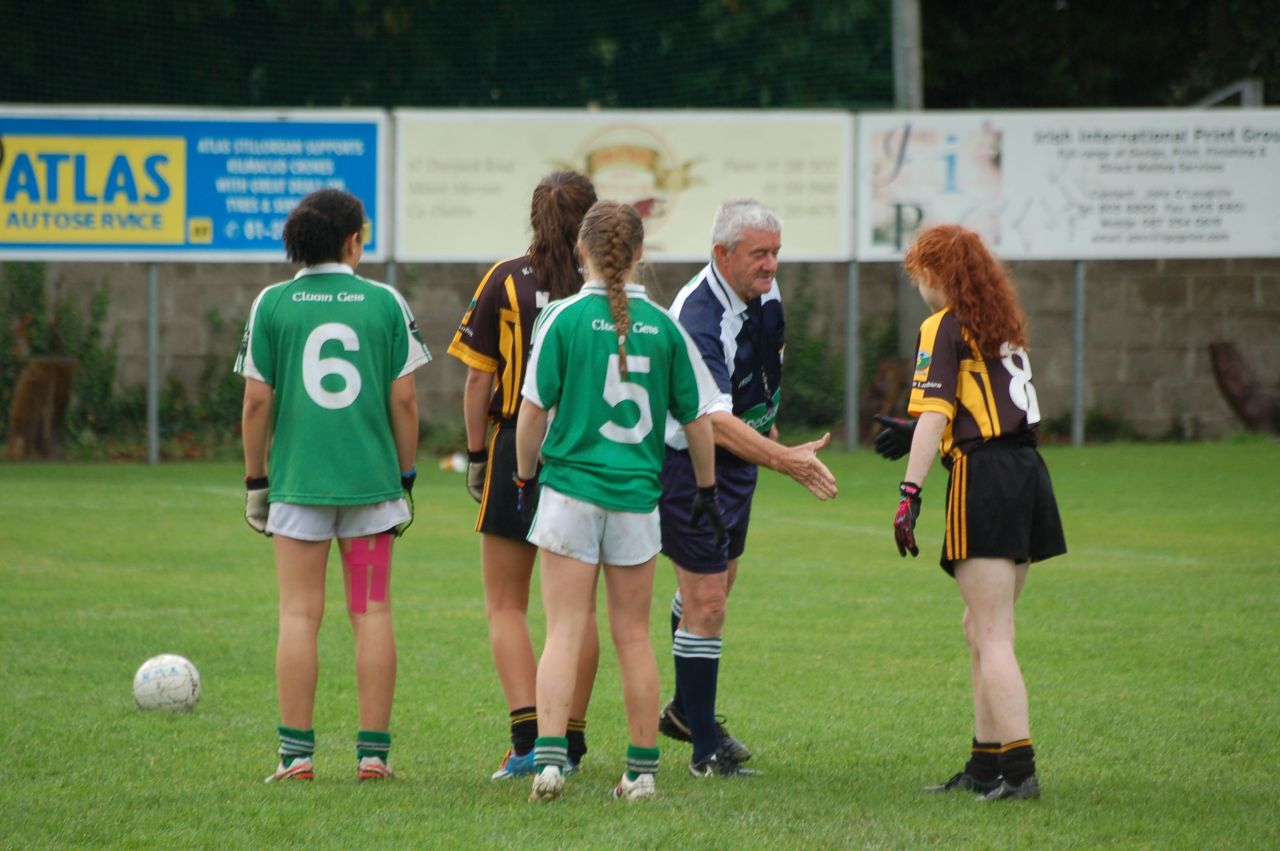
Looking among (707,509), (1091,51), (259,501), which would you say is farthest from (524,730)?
(1091,51)

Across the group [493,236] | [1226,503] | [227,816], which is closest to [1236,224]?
[1226,503]

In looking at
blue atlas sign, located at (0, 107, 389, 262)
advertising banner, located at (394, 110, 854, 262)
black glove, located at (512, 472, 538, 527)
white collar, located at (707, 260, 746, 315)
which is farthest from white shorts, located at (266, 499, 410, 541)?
advertising banner, located at (394, 110, 854, 262)

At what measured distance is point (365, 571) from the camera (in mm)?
5805

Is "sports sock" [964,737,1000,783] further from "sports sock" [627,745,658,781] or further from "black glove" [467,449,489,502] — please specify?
"black glove" [467,449,489,502]

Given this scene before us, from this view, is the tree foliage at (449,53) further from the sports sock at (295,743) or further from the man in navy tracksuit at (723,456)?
the sports sock at (295,743)

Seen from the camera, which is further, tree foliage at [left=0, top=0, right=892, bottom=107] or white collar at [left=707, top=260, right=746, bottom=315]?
tree foliage at [left=0, top=0, right=892, bottom=107]

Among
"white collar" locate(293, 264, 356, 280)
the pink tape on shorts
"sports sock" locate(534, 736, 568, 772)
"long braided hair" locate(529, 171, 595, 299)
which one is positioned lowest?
"sports sock" locate(534, 736, 568, 772)

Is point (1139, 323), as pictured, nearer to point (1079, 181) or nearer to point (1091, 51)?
point (1079, 181)

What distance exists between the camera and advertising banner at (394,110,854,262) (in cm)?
1873

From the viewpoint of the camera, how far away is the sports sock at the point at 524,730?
5.97 meters

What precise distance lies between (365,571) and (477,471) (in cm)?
55

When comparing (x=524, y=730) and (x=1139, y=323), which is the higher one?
(x=1139, y=323)

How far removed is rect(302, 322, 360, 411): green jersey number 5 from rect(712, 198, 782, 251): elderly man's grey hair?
131 cm

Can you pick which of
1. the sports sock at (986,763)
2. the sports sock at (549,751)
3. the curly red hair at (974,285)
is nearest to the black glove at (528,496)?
the sports sock at (549,751)
